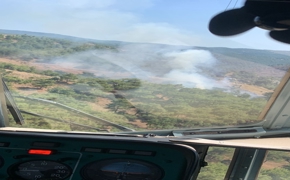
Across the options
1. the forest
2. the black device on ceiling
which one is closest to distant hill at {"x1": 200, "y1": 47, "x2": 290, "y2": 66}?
the forest

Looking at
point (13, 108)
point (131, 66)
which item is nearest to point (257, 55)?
point (131, 66)

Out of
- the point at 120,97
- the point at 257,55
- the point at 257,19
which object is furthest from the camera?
the point at 120,97

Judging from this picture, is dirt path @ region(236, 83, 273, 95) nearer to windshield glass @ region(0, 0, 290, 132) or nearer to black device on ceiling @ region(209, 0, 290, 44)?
windshield glass @ region(0, 0, 290, 132)

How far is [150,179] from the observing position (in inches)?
101

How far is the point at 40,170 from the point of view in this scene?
8.57 ft

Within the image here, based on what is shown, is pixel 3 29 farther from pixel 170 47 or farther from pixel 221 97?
pixel 221 97

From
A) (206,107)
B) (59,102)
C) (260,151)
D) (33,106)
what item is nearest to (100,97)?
(59,102)

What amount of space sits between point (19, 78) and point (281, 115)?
171cm

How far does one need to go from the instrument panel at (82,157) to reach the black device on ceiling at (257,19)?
78cm

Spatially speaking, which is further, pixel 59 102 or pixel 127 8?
pixel 59 102

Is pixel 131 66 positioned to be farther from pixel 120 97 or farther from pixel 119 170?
pixel 119 170

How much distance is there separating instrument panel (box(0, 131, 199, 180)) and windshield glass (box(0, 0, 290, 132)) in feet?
0.85

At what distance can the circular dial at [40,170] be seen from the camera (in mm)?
2555

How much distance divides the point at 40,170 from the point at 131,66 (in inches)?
34.3
